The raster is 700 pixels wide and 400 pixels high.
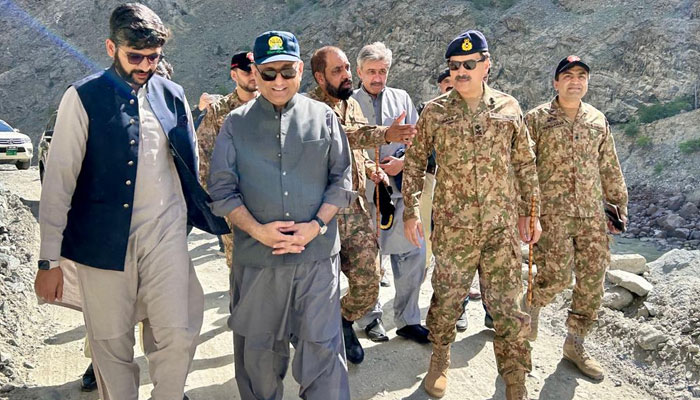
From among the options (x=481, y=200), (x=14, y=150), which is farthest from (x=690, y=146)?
(x=14, y=150)

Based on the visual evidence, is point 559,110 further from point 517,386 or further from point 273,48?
point 273,48

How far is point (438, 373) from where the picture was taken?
3.99 metres

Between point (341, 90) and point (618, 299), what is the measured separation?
370cm

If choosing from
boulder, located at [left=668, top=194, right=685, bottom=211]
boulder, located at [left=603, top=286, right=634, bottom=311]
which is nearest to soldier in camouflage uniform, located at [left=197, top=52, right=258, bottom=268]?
boulder, located at [left=603, top=286, right=634, bottom=311]

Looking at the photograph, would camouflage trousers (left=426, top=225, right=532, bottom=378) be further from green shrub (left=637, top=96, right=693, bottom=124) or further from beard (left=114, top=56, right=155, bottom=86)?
green shrub (left=637, top=96, right=693, bottom=124)

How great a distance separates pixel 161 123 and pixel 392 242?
2.38 meters

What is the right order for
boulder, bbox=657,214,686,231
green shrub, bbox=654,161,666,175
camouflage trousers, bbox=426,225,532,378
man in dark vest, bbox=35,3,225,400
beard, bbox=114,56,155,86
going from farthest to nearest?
green shrub, bbox=654,161,666,175, boulder, bbox=657,214,686,231, camouflage trousers, bbox=426,225,532,378, beard, bbox=114,56,155,86, man in dark vest, bbox=35,3,225,400

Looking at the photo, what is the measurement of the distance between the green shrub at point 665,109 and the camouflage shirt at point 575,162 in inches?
598

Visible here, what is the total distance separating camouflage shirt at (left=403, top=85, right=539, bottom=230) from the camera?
145 inches

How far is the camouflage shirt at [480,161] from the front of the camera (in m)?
3.69

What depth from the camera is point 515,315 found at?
3.60 meters

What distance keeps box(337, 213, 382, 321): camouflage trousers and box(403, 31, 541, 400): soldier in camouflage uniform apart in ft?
1.02

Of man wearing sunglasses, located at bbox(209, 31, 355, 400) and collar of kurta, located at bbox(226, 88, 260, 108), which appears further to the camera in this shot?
collar of kurta, located at bbox(226, 88, 260, 108)

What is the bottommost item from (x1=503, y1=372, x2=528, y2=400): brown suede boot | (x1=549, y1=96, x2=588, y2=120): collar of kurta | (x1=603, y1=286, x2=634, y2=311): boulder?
(x1=603, y1=286, x2=634, y2=311): boulder
